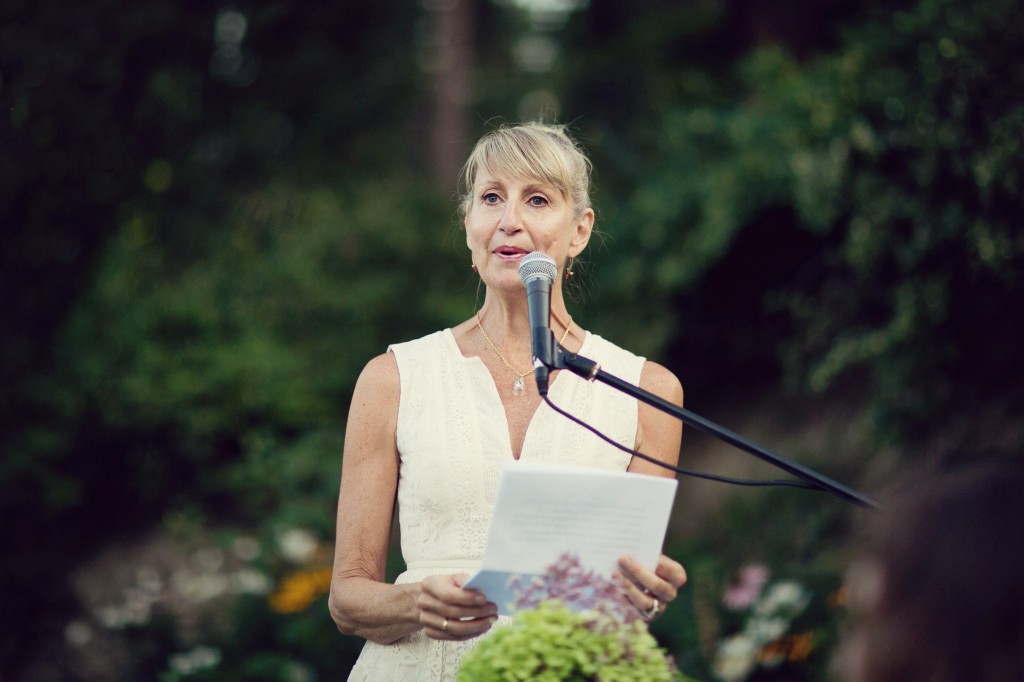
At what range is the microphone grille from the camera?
250 centimetres

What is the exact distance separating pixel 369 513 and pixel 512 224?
0.83m

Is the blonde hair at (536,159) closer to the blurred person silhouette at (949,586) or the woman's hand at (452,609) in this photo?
the woman's hand at (452,609)

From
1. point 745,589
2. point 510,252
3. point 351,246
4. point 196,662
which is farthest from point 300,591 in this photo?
point 351,246

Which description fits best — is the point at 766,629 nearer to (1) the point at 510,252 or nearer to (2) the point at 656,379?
(2) the point at 656,379

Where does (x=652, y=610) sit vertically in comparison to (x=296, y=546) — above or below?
below

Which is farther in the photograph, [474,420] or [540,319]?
[474,420]

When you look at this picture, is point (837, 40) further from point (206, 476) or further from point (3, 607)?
point (3, 607)

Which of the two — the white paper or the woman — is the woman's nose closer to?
the woman

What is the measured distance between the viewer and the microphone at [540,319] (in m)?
2.37

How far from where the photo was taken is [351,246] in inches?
419

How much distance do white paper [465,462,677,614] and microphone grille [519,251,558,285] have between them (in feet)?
1.77

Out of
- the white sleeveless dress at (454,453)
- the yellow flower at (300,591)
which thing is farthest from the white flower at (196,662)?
the white sleeveless dress at (454,453)

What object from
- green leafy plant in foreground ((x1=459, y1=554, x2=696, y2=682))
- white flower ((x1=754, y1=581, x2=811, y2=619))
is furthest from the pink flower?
green leafy plant in foreground ((x1=459, y1=554, x2=696, y2=682))

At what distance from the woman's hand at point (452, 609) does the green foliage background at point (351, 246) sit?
3.17m
